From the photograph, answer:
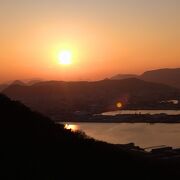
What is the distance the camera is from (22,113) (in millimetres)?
8086

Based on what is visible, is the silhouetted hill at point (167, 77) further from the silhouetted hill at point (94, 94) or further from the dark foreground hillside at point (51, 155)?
the dark foreground hillside at point (51, 155)

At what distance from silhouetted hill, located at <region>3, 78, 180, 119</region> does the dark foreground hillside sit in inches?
1757

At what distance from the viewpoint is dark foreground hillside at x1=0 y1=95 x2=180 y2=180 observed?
18.7ft

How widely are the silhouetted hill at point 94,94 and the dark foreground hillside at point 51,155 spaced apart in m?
44.6

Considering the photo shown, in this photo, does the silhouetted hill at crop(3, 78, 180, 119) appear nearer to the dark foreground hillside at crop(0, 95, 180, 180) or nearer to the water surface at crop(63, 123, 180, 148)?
the water surface at crop(63, 123, 180, 148)

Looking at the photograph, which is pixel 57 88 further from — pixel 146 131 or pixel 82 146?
pixel 82 146

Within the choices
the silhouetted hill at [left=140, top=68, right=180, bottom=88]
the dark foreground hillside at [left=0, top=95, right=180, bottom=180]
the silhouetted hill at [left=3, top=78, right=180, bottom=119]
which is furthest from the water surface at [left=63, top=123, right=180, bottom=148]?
the silhouetted hill at [left=140, top=68, right=180, bottom=88]

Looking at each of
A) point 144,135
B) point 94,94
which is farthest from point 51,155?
point 94,94

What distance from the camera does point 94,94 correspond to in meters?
73.7

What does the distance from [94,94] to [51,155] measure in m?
67.4

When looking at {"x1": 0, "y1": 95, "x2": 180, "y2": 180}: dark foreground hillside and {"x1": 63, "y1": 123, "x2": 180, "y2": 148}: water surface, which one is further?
{"x1": 63, "y1": 123, "x2": 180, "y2": 148}: water surface

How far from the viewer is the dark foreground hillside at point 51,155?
5707 millimetres

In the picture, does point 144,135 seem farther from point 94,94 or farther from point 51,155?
point 94,94

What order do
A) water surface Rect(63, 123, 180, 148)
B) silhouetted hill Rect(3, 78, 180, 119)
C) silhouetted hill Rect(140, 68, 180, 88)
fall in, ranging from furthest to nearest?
1. silhouetted hill Rect(140, 68, 180, 88)
2. silhouetted hill Rect(3, 78, 180, 119)
3. water surface Rect(63, 123, 180, 148)
